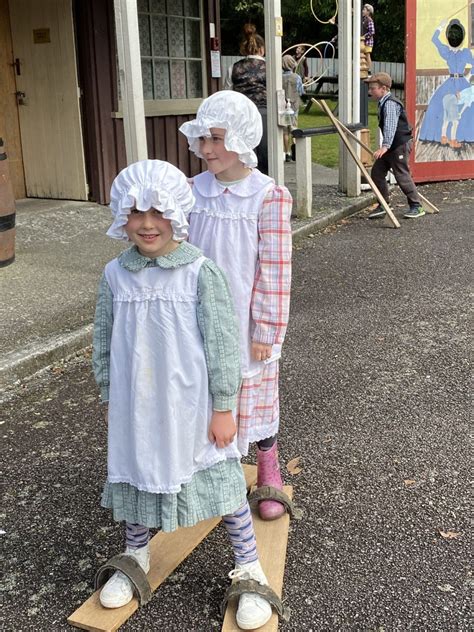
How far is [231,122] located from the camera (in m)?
2.43

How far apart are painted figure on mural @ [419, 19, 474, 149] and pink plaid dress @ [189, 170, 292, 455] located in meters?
9.05

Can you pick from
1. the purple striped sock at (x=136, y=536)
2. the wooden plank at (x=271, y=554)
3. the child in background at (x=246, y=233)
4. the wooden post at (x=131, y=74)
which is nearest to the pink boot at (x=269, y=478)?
the wooden plank at (x=271, y=554)

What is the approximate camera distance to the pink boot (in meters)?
2.86

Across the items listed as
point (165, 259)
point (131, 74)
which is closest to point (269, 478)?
point (165, 259)

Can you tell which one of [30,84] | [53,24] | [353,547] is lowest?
[353,547]

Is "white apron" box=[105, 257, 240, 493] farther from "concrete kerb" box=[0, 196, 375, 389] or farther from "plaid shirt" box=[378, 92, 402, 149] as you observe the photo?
"plaid shirt" box=[378, 92, 402, 149]

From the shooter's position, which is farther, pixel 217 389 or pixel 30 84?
pixel 30 84

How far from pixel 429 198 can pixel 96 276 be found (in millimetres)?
5833

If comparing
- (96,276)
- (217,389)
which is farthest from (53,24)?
(217,389)

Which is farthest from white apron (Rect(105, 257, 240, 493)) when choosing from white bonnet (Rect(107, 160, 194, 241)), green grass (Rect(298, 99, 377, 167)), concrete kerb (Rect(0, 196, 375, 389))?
green grass (Rect(298, 99, 377, 167))

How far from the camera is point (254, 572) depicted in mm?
2377

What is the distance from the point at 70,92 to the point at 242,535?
23.1ft

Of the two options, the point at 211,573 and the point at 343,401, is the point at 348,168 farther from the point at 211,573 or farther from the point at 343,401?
the point at 211,573

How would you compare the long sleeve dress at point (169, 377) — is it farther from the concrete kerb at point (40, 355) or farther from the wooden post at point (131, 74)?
the wooden post at point (131, 74)
